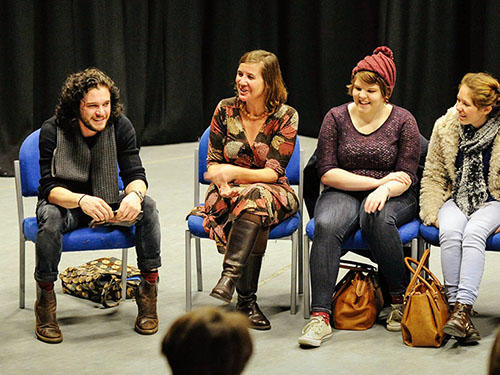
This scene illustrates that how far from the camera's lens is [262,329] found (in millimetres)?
3650

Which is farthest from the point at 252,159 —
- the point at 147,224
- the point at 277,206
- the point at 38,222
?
the point at 38,222

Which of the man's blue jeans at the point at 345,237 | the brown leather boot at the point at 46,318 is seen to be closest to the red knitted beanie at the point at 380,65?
the man's blue jeans at the point at 345,237

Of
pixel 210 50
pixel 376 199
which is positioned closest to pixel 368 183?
pixel 376 199

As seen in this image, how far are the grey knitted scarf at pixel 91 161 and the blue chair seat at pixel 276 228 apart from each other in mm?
339

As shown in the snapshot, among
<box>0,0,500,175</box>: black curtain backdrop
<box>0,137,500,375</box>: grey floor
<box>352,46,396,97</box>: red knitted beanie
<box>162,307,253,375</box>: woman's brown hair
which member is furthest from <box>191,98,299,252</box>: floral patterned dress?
<box>0,0,500,175</box>: black curtain backdrop

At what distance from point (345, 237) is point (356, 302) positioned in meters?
0.27

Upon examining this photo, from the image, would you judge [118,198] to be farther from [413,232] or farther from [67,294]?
[413,232]

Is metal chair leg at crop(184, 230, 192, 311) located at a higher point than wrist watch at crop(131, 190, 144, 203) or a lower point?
lower

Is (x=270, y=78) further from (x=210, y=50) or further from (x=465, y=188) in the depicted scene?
(x=210, y=50)

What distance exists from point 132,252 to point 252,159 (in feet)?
3.90

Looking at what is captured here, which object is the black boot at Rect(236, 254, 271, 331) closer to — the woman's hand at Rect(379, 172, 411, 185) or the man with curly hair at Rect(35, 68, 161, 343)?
the man with curly hair at Rect(35, 68, 161, 343)

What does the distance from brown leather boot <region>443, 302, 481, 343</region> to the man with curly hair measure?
1167mm

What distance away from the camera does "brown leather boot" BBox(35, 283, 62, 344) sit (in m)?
3.49

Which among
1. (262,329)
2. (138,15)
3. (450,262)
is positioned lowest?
(262,329)
